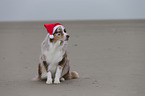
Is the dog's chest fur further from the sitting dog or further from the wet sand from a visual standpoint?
the wet sand

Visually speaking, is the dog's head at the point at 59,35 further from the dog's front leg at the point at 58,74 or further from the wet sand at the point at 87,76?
the wet sand at the point at 87,76

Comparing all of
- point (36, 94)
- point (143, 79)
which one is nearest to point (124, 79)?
point (143, 79)

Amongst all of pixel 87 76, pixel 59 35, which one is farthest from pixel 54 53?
pixel 87 76

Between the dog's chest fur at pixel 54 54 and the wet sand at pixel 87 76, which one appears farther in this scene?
the dog's chest fur at pixel 54 54

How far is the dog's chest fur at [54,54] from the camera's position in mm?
7859

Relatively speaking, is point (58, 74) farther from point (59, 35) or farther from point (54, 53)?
point (59, 35)

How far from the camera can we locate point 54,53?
786cm

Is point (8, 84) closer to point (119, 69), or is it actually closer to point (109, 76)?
point (109, 76)

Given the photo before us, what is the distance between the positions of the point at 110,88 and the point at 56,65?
1366mm

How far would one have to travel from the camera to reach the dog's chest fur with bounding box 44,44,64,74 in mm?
7859

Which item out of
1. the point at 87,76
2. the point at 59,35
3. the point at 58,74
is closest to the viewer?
the point at 59,35

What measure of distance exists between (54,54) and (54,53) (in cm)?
2

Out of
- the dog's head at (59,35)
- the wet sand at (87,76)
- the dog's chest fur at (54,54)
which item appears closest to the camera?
the wet sand at (87,76)

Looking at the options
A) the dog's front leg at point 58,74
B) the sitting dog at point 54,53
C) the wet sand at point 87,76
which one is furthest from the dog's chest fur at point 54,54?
the wet sand at point 87,76
